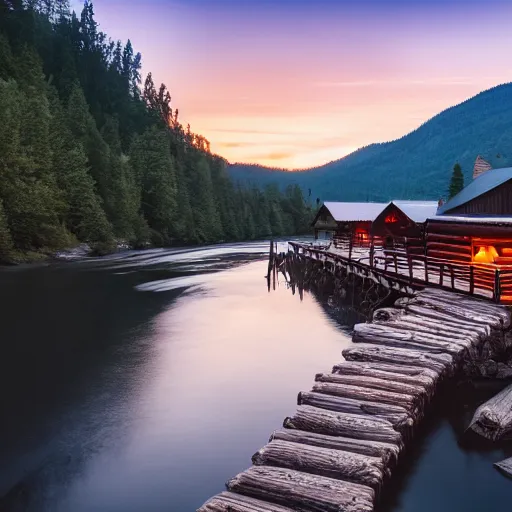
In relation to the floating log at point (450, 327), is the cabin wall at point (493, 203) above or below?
above

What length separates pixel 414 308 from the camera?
17797 millimetres

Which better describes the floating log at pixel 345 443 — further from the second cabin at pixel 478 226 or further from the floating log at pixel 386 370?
the second cabin at pixel 478 226

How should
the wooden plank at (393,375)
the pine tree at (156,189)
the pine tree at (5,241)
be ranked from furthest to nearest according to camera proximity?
the pine tree at (156,189)
the pine tree at (5,241)
the wooden plank at (393,375)

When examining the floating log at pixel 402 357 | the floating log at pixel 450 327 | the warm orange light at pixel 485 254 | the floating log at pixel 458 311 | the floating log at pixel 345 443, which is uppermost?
the warm orange light at pixel 485 254

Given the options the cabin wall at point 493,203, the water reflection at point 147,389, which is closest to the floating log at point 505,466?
the water reflection at point 147,389

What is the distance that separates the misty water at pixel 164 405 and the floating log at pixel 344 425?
166 cm

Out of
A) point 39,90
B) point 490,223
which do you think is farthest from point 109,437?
point 39,90

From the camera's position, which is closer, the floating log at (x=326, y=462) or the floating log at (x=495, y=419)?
the floating log at (x=326, y=462)

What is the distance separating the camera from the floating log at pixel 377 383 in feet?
37.1

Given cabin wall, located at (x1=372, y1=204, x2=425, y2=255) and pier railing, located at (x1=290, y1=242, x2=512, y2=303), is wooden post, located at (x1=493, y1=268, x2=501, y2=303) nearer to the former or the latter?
pier railing, located at (x1=290, y1=242, x2=512, y2=303)

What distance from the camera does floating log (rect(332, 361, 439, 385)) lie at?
12078 mm

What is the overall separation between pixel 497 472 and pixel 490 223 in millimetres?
14127

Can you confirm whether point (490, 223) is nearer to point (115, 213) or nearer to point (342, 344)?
point (342, 344)

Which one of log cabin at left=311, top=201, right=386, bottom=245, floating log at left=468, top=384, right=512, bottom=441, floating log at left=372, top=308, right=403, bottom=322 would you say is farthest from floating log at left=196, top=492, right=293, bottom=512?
log cabin at left=311, top=201, right=386, bottom=245
